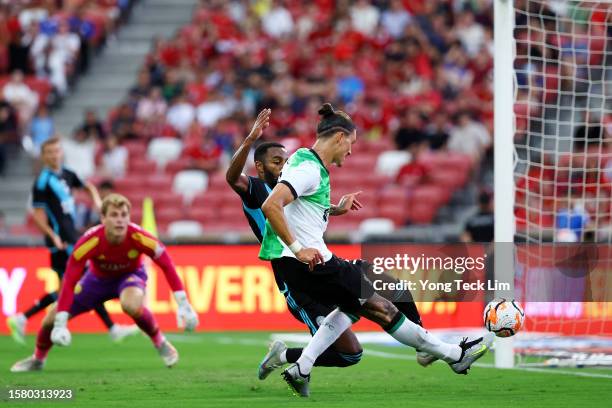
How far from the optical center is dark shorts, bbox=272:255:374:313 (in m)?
10.2

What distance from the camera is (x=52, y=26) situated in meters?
28.8

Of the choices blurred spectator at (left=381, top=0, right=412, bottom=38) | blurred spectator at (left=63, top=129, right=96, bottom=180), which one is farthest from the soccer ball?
blurred spectator at (left=381, top=0, right=412, bottom=38)

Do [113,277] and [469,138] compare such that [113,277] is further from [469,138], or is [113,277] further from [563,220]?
[469,138]

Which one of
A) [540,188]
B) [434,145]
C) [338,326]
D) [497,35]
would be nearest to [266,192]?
[338,326]

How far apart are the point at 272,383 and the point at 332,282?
2131mm

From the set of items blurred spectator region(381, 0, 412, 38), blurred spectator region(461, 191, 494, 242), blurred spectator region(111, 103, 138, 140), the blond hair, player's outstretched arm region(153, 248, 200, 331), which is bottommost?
blurred spectator region(461, 191, 494, 242)

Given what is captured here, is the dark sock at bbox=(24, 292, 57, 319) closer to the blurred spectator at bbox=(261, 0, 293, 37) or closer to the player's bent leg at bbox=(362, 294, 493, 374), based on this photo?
the player's bent leg at bbox=(362, 294, 493, 374)

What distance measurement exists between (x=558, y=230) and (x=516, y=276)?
334 centimetres

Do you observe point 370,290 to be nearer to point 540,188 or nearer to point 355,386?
point 355,386

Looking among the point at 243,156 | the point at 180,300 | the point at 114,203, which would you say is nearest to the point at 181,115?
the point at 114,203

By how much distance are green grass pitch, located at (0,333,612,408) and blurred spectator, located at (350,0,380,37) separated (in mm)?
12317

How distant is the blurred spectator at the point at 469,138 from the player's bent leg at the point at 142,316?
10.7 meters

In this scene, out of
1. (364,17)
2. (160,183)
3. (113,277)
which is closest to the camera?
(113,277)

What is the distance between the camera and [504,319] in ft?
36.6
